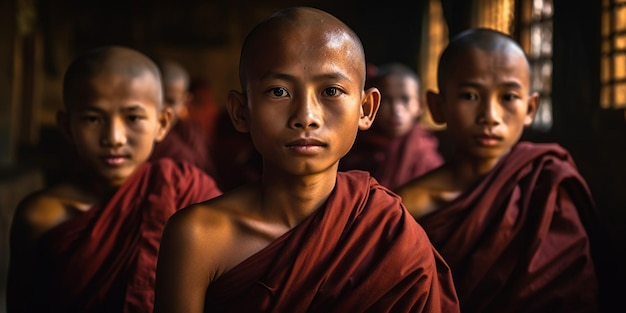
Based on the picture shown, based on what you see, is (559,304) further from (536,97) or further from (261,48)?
(261,48)

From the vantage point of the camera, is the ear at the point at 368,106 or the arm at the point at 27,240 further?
the arm at the point at 27,240

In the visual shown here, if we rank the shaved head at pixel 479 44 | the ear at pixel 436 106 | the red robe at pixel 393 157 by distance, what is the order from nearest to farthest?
the shaved head at pixel 479 44 < the ear at pixel 436 106 < the red robe at pixel 393 157

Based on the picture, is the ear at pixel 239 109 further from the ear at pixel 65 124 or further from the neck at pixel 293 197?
the ear at pixel 65 124

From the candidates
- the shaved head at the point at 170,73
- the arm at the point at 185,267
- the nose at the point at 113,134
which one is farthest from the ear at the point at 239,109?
the shaved head at the point at 170,73

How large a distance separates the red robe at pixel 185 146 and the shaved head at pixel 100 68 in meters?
1.79

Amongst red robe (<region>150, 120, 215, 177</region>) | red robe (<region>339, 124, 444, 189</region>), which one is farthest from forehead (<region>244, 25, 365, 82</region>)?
red robe (<region>150, 120, 215, 177</region>)

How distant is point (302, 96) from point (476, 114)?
85 centimetres

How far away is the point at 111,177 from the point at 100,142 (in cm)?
13

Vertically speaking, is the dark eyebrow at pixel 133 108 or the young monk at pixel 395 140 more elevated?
the dark eyebrow at pixel 133 108

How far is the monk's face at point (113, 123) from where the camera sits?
7.09 feet

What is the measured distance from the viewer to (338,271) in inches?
62.3

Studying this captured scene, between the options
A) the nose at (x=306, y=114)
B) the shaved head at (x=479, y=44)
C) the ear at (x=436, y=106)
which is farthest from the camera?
the ear at (x=436, y=106)

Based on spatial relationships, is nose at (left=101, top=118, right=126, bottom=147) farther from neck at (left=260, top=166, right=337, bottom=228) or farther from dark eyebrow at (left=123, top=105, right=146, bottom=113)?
neck at (left=260, top=166, right=337, bottom=228)

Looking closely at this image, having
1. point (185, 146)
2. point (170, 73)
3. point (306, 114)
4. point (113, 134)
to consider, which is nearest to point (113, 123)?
point (113, 134)
